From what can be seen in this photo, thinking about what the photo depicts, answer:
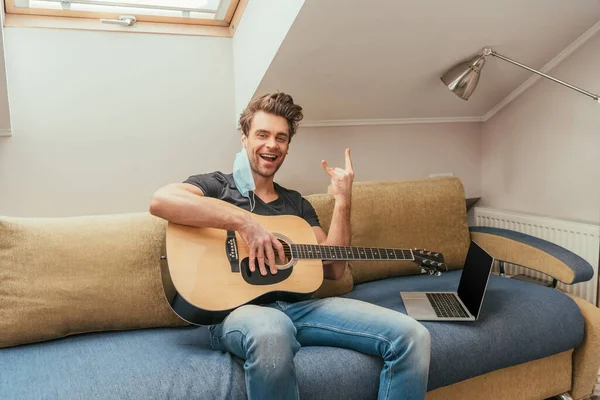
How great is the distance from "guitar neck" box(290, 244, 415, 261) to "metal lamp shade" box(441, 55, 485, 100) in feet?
2.91

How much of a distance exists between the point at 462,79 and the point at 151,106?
53.8 inches

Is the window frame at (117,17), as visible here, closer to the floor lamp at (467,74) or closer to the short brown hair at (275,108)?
the short brown hair at (275,108)

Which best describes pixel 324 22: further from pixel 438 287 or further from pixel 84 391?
pixel 84 391

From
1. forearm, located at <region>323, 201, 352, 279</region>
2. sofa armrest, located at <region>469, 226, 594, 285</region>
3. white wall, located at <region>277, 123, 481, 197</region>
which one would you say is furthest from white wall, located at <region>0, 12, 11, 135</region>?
sofa armrest, located at <region>469, 226, 594, 285</region>

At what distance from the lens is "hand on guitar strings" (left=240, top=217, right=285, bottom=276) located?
156 cm

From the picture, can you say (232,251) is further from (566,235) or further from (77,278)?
(566,235)

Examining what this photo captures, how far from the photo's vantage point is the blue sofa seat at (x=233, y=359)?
1312 millimetres

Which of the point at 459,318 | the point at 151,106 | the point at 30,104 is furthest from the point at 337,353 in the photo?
the point at 30,104

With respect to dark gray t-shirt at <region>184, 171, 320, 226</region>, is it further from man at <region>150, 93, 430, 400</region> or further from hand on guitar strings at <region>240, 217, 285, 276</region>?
hand on guitar strings at <region>240, 217, 285, 276</region>

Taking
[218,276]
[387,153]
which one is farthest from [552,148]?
[218,276]

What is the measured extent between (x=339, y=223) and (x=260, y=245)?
0.36 meters

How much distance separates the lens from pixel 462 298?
6.19ft

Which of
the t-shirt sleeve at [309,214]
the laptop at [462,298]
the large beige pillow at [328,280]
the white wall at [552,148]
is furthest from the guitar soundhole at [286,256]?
the white wall at [552,148]

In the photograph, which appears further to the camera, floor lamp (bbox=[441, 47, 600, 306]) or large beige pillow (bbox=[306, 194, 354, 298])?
floor lamp (bbox=[441, 47, 600, 306])
